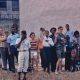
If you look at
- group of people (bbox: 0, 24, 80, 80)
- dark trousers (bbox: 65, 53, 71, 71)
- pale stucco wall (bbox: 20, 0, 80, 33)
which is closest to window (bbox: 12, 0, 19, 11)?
pale stucco wall (bbox: 20, 0, 80, 33)

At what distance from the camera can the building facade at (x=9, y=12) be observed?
35.2 metres

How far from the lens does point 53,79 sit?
54.1ft

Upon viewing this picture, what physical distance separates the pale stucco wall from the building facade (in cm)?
897

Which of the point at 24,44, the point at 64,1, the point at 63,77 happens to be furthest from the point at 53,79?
the point at 64,1

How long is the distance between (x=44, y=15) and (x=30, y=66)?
23.1 ft

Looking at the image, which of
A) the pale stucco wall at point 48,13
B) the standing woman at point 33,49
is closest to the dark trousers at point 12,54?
the standing woman at point 33,49

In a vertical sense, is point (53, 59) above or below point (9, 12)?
below

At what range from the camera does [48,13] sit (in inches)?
976

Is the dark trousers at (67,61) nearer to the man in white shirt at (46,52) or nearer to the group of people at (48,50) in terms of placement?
the group of people at (48,50)

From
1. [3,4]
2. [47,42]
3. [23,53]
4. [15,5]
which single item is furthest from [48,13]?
[15,5]

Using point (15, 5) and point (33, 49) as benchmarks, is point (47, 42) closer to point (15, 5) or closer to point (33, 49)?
point (33, 49)

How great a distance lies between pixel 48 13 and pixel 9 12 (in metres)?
13.1

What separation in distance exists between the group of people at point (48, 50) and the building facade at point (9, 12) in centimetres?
1543

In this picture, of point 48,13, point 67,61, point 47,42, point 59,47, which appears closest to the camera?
point 59,47
